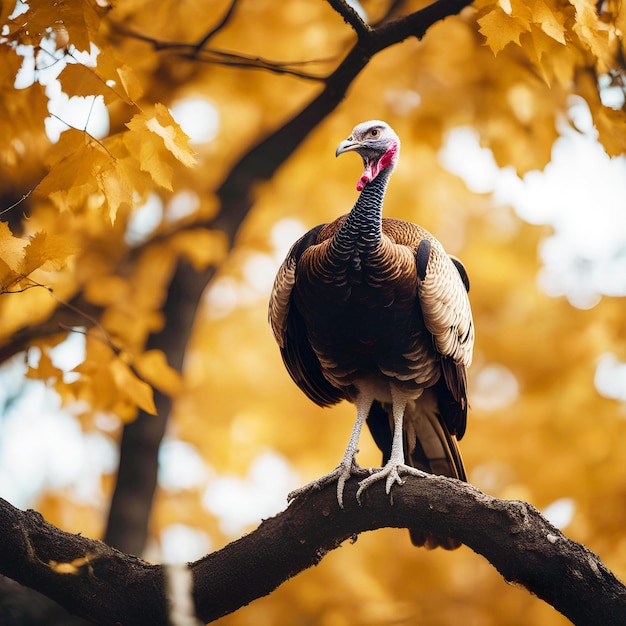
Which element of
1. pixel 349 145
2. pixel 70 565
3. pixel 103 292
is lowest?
pixel 70 565

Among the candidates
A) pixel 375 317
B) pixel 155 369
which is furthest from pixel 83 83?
pixel 155 369

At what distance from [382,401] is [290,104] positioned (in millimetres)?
3146

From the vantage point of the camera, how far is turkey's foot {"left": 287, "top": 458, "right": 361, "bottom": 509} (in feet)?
9.75

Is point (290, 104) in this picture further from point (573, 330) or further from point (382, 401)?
point (382, 401)

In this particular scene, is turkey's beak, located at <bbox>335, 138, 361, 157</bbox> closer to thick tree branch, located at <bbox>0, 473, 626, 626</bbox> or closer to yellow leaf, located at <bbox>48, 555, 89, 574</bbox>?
thick tree branch, located at <bbox>0, 473, 626, 626</bbox>

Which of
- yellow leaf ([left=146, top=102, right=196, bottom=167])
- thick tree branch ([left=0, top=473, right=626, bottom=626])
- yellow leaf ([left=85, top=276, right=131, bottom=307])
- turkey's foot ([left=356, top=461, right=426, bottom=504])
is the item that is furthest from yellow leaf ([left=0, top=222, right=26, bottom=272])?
yellow leaf ([left=85, top=276, right=131, bottom=307])

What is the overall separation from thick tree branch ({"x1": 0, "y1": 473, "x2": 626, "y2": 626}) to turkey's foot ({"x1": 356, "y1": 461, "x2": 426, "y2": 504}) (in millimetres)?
28

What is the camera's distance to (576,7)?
8.53 ft

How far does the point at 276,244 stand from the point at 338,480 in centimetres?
371

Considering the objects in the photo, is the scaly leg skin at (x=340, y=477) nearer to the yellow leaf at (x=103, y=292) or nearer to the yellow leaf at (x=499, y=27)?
the yellow leaf at (x=499, y=27)

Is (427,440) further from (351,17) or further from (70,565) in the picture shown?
(351,17)

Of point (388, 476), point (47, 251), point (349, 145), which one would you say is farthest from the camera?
point (349, 145)

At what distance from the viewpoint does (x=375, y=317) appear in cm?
318

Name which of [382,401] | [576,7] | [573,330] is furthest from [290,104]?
[576,7]
